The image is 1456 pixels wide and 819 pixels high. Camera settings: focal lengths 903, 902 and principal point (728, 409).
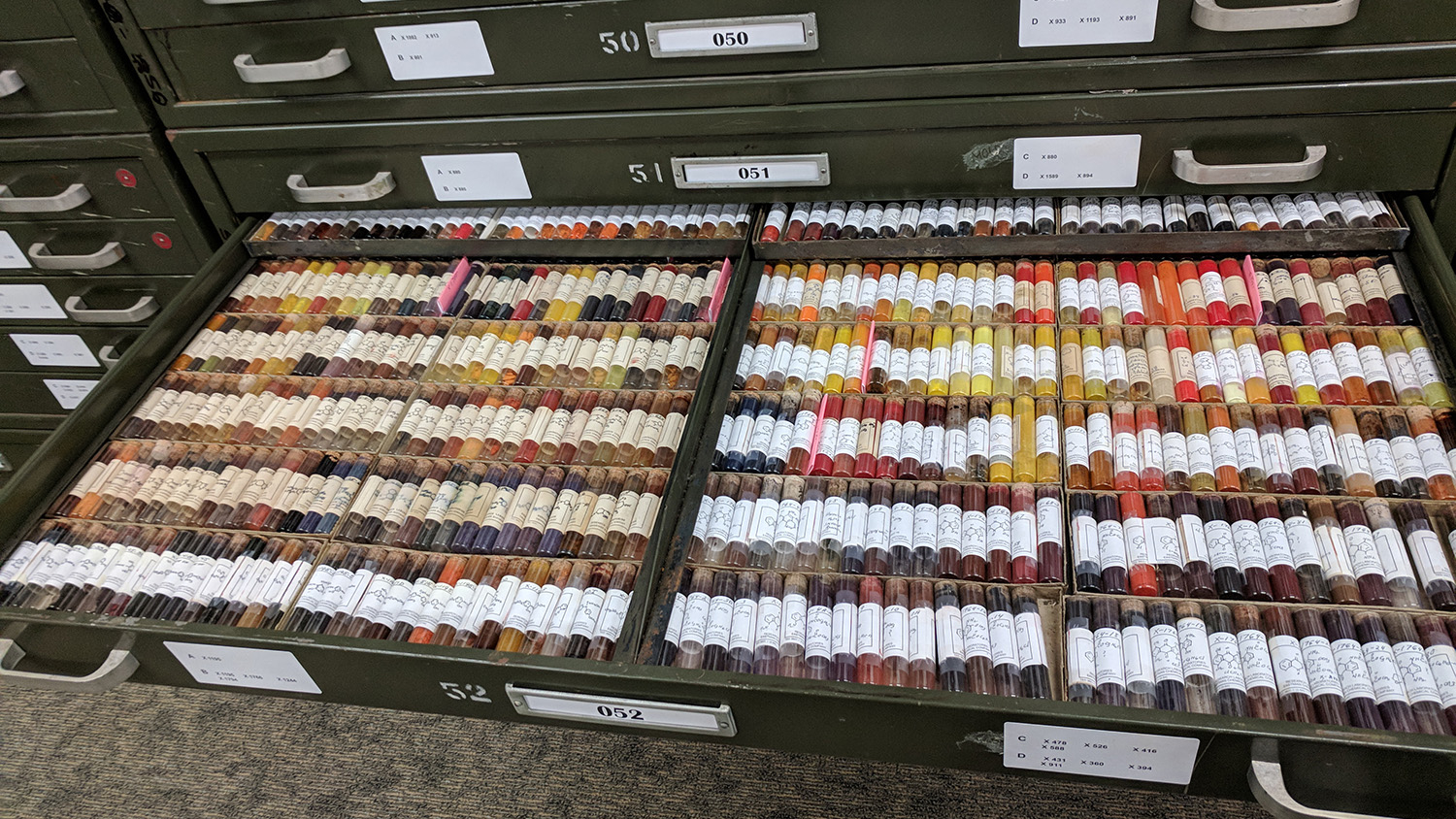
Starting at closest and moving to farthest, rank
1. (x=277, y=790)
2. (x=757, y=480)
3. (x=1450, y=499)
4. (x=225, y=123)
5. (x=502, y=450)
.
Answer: (x=1450, y=499)
(x=757, y=480)
(x=502, y=450)
(x=225, y=123)
(x=277, y=790)

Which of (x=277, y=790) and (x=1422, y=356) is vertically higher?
(x=1422, y=356)

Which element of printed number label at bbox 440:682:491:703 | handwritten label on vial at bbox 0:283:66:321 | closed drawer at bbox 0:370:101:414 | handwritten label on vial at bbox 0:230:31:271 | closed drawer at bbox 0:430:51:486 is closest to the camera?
printed number label at bbox 440:682:491:703

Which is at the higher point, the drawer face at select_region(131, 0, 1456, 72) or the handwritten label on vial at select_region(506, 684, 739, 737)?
the drawer face at select_region(131, 0, 1456, 72)

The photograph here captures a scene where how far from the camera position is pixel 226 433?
2.01 metres

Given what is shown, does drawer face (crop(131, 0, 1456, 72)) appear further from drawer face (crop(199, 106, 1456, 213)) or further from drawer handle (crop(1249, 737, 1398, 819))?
drawer handle (crop(1249, 737, 1398, 819))

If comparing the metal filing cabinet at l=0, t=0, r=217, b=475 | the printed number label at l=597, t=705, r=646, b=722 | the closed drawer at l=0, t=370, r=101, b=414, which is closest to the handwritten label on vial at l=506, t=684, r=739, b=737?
the printed number label at l=597, t=705, r=646, b=722

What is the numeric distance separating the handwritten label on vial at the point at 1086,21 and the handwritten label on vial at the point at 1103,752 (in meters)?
1.19

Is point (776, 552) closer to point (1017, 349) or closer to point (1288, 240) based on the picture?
point (1017, 349)

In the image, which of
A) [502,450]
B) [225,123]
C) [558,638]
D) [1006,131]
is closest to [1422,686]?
[1006,131]

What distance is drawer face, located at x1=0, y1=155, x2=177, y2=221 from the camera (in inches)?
87.4

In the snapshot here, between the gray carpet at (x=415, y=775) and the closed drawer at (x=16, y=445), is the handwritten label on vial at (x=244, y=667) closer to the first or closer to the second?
the gray carpet at (x=415, y=775)

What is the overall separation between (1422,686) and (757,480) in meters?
1.07

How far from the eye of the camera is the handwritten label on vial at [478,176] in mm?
2045

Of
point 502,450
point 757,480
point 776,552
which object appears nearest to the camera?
point 776,552
